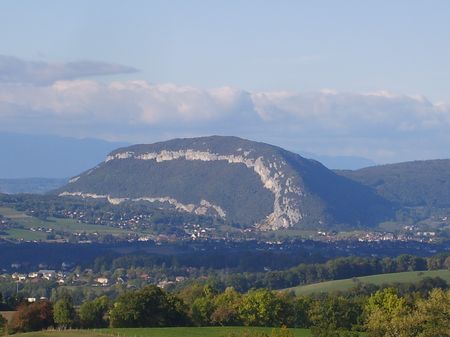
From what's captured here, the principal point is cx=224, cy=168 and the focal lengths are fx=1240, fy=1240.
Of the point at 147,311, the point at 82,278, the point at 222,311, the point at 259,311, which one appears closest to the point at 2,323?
the point at 147,311

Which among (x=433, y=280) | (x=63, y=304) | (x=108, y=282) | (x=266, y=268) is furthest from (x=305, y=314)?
(x=266, y=268)

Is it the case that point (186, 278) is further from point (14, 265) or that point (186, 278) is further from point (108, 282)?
point (14, 265)

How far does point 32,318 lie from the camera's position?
257 ft

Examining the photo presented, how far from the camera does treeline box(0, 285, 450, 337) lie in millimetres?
77875

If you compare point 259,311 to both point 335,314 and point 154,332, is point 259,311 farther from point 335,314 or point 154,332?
point 154,332

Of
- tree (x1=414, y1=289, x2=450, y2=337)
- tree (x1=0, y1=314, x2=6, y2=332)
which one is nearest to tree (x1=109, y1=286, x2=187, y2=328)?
tree (x1=0, y1=314, x2=6, y2=332)

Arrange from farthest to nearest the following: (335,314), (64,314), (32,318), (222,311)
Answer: (335,314) → (222,311) → (64,314) → (32,318)

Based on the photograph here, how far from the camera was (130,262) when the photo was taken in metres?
178

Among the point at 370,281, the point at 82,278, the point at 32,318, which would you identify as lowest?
the point at 32,318

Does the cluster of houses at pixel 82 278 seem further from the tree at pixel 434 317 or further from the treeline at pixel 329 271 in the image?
the tree at pixel 434 317

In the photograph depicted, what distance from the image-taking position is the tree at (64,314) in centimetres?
7888

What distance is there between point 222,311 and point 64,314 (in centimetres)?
1128

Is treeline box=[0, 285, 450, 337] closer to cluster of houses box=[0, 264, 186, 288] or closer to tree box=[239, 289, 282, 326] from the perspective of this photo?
tree box=[239, 289, 282, 326]

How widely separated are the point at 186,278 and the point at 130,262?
22.4m
